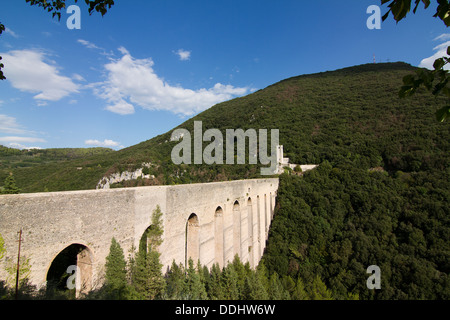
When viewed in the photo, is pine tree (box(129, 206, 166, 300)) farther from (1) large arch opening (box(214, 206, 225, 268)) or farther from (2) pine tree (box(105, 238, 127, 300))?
(1) large arch opening (box(214, 206, 225, 268))

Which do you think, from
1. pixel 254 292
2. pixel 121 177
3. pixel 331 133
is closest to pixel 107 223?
pixel 254 292

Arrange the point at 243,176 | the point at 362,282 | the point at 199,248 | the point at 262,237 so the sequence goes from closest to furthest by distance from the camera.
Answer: the point at 199,248 → the point at 362,282 → the point at 262,237 → the point at 243,176

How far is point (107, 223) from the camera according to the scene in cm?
608

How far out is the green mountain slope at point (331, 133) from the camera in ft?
93.9

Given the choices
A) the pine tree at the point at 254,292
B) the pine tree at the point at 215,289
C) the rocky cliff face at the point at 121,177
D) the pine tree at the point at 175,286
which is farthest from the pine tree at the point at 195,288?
the rocky cliff face at the point at 121,177

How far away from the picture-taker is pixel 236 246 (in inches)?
572

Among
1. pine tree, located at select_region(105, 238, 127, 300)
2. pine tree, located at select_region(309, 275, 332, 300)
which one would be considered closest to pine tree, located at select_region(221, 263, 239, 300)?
pine tree, located at select_region(105, 238, 127, 300)

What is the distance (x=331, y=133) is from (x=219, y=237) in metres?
34.3

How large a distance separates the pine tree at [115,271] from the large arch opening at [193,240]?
160 inches

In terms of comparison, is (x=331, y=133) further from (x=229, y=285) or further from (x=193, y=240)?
(x=229, y=285)

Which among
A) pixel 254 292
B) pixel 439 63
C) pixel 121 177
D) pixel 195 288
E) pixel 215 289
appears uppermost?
pixel 439 63
